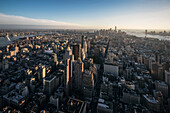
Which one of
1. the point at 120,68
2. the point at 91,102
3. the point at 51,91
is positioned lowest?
the point at 91,102

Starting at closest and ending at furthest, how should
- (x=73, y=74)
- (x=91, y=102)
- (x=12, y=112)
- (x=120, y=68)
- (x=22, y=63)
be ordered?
(x=12, y=112) < (x=91, y=102) < (x=73, y=74) < (x=120, y=68) < (x=22, y=63)

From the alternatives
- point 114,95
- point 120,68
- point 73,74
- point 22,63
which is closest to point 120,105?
point 114,95

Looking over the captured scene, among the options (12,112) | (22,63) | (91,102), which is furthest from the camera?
(22,63)

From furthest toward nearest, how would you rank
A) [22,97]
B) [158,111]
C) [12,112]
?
1. [22,97]
2. [158,111]
3. [12,112]

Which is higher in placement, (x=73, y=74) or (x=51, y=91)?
(x=73, y=74)

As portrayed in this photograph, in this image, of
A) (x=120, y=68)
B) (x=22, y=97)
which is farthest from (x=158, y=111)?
(x=22, y=97)

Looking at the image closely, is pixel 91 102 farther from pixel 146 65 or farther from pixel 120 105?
pixel 146 65

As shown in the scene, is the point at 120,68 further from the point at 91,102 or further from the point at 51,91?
the point at 51,91

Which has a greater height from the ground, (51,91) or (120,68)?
(120,68)

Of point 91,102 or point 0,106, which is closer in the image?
point 0,106
